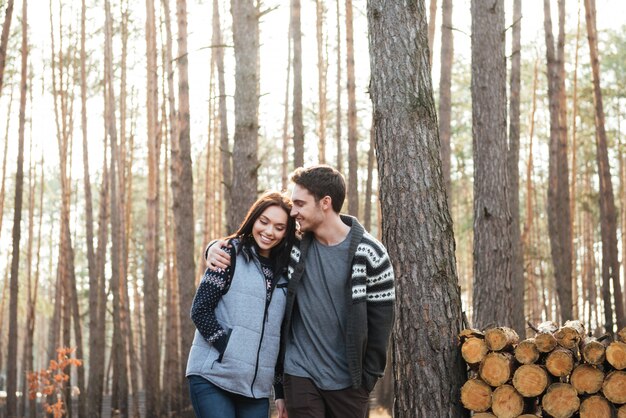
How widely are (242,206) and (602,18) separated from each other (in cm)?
1672

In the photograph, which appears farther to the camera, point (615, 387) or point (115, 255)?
point (115, 255)

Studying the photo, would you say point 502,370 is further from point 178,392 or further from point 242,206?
point 178,392

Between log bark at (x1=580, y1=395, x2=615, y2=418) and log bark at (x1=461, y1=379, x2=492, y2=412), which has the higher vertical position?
log bark at (x1=461, y1=379, x2=492, y2=412)

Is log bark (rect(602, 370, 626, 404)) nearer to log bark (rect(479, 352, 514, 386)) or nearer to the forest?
log bark (rect(479, 352, 514, 386))

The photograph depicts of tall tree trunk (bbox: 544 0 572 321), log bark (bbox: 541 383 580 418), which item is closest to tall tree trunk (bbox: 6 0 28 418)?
tall tree trunk (bbox: 544 0 572 321)

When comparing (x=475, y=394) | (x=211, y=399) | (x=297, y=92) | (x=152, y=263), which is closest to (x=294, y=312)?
(x=211, y=399)

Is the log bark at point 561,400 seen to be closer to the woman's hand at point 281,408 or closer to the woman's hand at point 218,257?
the woman's hand at point 281,408

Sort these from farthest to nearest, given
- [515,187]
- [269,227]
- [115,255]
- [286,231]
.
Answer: [115,255] < [515,187] < [286,231] < [269,227]

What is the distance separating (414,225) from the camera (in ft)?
16.0

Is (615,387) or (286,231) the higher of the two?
(286,231)

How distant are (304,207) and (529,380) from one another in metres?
1.99

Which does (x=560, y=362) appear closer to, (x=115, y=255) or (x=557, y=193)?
(x=557, y=193)

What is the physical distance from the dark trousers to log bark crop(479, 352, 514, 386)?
1178mm

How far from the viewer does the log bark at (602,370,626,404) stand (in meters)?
5.11
